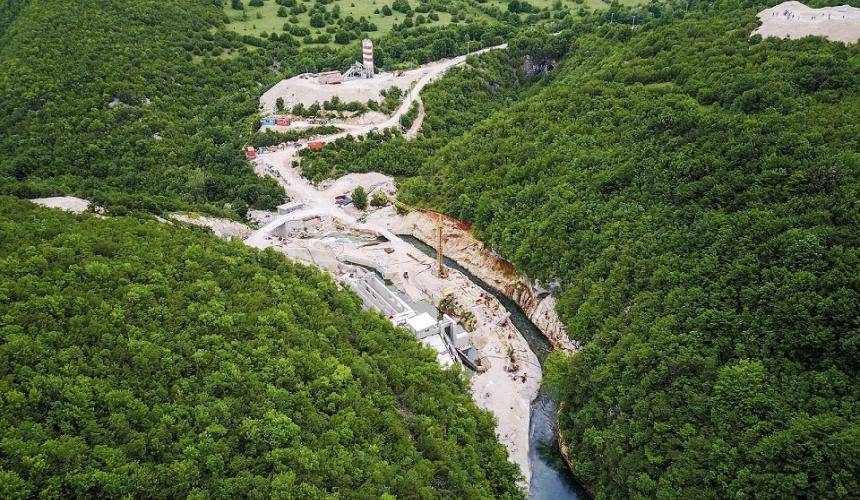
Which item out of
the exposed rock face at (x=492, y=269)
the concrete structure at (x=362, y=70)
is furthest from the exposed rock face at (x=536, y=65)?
the exposed rock face at (x=492, y=269)

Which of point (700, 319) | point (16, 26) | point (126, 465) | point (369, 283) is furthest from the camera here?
point (16, 26)

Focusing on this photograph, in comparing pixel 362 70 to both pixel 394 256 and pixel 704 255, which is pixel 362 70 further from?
pixel 704 255

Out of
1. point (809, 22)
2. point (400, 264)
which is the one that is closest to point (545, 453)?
point (400, 264)

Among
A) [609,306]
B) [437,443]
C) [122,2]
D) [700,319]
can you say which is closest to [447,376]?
[437,443]

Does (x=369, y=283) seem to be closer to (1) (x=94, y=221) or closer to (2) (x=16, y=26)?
(1) (x=94, y=221)

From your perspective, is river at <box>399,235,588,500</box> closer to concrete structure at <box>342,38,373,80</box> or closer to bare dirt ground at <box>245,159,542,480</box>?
bare dirt ground at <box>245,159,542,480</box>

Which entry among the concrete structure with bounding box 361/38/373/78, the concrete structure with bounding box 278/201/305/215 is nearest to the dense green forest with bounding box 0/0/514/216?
the concrete structure with bounding box 278/201/305/215
